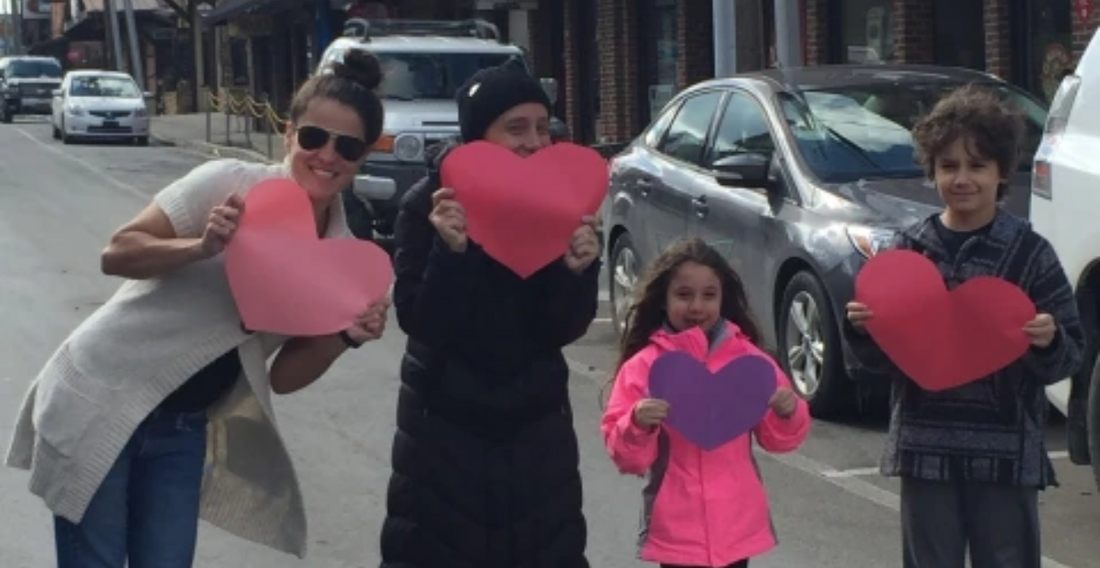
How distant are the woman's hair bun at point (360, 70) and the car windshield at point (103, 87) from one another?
34747 millimetres

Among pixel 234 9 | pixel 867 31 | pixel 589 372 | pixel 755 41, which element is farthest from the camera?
pixel 234 9

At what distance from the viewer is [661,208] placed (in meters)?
10.3

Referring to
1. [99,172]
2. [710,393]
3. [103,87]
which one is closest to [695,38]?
[99,172]

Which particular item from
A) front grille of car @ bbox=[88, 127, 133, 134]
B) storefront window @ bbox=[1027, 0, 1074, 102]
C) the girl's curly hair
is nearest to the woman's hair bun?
the girl's curly hair

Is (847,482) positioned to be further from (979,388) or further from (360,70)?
(360,70)

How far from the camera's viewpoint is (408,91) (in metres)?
17.1

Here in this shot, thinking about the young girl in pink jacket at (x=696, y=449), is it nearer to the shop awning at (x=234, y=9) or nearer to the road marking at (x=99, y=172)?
the road marking at (x=99, y=172)

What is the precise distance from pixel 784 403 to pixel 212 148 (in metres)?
31.9

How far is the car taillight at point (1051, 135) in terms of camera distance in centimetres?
700

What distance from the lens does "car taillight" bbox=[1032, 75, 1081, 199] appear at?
23.0 ft

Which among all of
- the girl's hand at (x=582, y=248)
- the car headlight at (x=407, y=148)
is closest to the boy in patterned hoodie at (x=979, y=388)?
the girl's hand at (x=582, y=248)

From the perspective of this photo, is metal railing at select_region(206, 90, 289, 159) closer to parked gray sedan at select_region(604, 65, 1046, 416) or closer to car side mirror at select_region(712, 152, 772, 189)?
parked gray sedan at select_region(604, 65, 1046, 416)

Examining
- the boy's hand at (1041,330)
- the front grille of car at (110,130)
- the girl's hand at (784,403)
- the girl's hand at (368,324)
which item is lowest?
the front grille of car at (110,130)

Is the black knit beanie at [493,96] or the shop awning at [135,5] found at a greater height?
the shop awning at [135,5]
